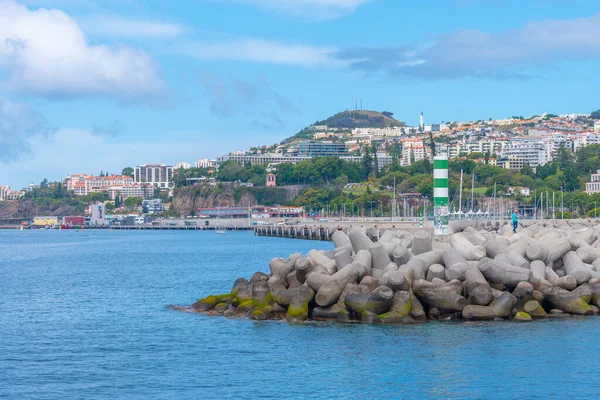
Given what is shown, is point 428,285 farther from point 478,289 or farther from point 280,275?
point 280,275

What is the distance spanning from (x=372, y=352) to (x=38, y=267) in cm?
3788

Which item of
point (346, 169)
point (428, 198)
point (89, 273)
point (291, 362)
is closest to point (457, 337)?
point (291, 362)

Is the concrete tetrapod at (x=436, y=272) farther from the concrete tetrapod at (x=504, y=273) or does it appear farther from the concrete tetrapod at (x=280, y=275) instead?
the concrete tetrapod at (x=280, y=275)

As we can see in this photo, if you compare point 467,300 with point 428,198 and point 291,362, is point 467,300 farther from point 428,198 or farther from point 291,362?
point 428,198

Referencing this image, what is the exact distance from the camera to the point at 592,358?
19906 millimetres

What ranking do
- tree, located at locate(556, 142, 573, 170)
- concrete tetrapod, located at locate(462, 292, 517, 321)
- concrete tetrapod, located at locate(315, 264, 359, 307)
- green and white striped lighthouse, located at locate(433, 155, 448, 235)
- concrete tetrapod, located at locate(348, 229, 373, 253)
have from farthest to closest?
1. tree, located at locate(556, 142, 573, 170)
2. green and white striped lighthouse, located at locate(433, 155, 448, 235)
3. concrete tetrapod, located at locate(348, 229, 373, 253)
4. concrete tetrapod, located at locate(315, 264, 359, 307)
5. concrete tetrapod, located at locate(462, 292, 517, 321)

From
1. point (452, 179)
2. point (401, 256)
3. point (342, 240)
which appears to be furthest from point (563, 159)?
point (401, 256)

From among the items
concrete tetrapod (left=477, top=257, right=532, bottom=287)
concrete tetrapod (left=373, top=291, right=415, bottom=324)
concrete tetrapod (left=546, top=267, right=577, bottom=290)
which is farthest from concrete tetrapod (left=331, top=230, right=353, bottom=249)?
concrete tetrapod (left=546, top=267, right=577, bottom=290)

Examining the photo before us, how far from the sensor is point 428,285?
2341cm

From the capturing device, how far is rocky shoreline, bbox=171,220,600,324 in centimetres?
2327

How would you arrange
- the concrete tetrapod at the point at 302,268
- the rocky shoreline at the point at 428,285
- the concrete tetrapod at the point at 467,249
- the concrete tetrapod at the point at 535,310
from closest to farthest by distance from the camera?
the rocky shoreline at the point at 428,285 → the concrete tetrapod at the point at 535,310 → the concrete tetrapod at the point at 302,268 → the concrete tetrapod at the point at 467,249

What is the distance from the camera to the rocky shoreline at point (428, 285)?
23266 mm

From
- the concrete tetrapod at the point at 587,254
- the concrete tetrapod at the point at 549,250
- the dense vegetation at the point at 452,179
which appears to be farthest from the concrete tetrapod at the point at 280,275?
the dense vegetation at the point at 452,179

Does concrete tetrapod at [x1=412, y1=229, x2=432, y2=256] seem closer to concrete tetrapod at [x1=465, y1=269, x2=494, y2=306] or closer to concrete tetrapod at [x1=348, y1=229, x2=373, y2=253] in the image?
concrete tetrapod at [x1=348, y1=229, x2=373, y2=253]
